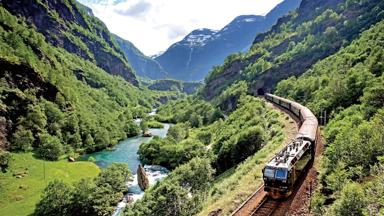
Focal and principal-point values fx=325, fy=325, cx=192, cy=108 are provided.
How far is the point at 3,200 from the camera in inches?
3312

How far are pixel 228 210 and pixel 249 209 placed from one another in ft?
9.65

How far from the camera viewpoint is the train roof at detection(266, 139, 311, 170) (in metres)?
30.6

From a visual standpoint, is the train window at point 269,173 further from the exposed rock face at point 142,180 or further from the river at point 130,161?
the exposed rock face at point 142,180

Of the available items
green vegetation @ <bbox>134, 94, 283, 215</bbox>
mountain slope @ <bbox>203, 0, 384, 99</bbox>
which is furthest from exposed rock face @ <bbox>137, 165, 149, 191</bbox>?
mountain slope @ <bbox>203, 0, 384, 99</bbox>

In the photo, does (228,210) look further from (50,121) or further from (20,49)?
(20,49)

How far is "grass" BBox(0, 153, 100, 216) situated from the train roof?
216ft

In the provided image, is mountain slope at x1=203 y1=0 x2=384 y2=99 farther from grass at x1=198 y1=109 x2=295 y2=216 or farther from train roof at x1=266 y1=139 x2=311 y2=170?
train roof at x1=266 y1=139 x2=311 y2=170

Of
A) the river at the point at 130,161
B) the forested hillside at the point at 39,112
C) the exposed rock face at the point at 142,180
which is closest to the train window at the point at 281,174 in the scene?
the river at the point at 130,161

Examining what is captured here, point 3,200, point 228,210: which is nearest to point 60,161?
point 3,200

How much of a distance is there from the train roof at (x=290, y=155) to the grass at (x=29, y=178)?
65690 mm

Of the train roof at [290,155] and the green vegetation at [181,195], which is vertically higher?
the train roof at [290,155]

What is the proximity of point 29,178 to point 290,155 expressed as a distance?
90999 millimetres

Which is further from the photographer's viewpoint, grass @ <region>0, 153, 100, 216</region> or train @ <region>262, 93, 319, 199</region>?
grass @ <region>0, 153, 100, 216</region>

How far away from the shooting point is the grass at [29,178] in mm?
81375
